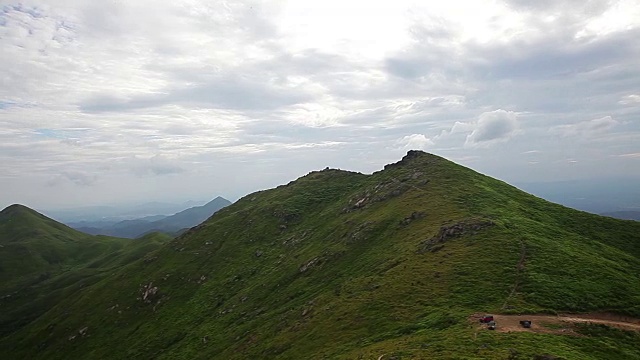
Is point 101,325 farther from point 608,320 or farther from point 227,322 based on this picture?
point 608,320

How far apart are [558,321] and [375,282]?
1421 inches

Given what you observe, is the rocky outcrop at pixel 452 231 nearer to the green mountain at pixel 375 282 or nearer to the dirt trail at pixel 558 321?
the green mountain at pixel 375 282

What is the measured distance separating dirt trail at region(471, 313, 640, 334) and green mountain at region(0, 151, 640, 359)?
3.02 ft

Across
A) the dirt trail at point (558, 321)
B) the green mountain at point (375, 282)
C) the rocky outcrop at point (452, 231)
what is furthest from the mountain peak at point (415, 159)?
the dirt trail at point (558, 321)

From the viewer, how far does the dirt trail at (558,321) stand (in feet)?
171

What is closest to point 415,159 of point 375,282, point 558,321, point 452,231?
point 452,231

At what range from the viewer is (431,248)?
86.6 meters

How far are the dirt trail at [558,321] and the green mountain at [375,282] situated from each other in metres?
0.92

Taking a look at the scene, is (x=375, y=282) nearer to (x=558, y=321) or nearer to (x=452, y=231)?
(x=452, y=231)

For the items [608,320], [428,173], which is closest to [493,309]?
[608,320]

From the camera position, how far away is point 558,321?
177 ft

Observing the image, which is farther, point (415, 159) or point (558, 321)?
point (415, 159)

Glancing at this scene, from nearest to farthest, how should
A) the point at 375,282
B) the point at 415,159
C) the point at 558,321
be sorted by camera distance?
the point at 558,321 < the point at 375,282 < the point at 415,159

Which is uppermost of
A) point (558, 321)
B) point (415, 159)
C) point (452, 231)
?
point (415, 159)
